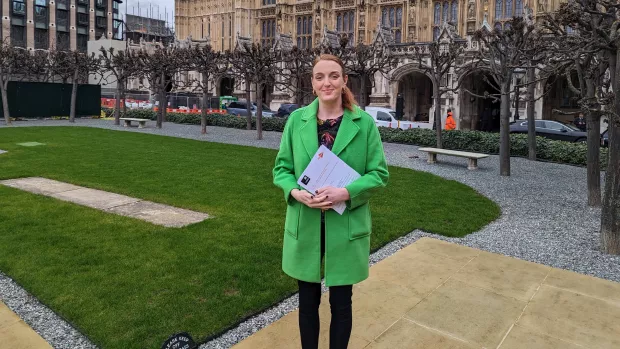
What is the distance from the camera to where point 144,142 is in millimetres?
17828

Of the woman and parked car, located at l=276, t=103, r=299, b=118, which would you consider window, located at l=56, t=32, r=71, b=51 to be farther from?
the woman

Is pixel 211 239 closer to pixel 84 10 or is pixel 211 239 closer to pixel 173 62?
pixel 173 62

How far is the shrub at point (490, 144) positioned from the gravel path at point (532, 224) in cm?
90

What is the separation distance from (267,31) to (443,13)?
17.4 meters

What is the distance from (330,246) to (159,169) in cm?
968

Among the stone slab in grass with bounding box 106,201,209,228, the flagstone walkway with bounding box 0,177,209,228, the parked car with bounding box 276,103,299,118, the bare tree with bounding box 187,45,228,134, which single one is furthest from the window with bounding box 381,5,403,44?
the stone slab in grass with bounding box 106,201,209,228

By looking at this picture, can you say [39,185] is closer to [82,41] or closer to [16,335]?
[16,335]

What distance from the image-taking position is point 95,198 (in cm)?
848

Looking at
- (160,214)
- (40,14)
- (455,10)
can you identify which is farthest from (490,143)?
(40,14)

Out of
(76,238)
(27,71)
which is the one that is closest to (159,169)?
(76,238)

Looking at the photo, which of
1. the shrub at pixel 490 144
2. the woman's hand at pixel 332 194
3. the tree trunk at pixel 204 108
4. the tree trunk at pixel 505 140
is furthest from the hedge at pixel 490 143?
the woman's hand at pixel 332 194

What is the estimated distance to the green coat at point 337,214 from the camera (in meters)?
2.92

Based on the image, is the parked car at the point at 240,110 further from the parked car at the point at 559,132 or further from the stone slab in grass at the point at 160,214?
the stone slab in grass at the point at 160,214

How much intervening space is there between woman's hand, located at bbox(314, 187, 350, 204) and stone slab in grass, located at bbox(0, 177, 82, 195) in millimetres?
7708
